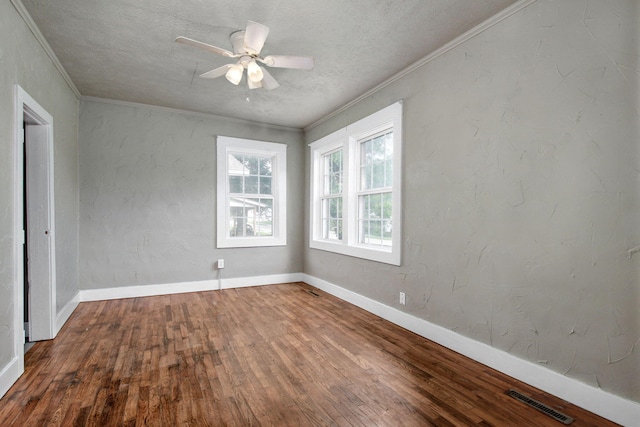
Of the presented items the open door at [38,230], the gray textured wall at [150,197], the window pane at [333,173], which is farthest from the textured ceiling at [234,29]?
the window pane at [333,173]

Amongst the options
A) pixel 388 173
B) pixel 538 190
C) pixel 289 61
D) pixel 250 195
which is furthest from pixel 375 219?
pixel 250 195

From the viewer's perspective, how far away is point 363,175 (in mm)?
4297

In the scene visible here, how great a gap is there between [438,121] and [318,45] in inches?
51.1

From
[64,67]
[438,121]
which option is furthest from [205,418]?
[64,67]

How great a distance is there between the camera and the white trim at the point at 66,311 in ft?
10.7

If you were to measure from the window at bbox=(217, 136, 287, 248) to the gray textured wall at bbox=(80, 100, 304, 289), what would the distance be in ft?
0.45

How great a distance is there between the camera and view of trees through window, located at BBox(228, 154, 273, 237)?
523 cm

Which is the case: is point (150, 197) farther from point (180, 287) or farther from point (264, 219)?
point (264, 219)

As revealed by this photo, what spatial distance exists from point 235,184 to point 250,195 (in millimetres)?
297

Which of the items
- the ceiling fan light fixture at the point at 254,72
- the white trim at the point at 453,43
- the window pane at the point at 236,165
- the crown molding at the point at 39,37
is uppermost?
the crown molding at the point at 39,37

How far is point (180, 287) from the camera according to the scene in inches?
189

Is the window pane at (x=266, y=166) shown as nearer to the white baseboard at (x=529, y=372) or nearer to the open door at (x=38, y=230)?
the open door at (x=38, y=230)

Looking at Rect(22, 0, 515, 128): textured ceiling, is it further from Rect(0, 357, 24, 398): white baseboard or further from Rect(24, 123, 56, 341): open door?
Rect(0, 357, 24, 398): white baseboard

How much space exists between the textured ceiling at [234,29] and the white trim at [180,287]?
263 cm
